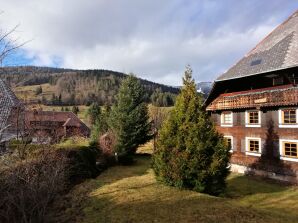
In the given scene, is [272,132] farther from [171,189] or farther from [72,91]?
[72,91]

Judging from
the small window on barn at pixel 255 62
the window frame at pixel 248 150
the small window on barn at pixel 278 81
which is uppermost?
the small window on barn at pixel 255 62

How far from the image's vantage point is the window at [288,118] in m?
21.1

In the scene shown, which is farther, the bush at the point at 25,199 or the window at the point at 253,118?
the window at the point at 253,118

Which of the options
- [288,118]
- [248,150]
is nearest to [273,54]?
[288,118]

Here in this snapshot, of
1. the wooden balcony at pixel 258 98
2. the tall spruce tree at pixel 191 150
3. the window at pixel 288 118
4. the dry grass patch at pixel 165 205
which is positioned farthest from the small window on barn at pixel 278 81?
the tall spruce tree at pixel 191 150

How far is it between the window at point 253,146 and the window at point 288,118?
2.82 metres

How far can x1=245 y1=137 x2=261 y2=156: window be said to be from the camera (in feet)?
80.0

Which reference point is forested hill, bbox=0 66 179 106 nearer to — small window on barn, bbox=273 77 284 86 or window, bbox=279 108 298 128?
small window on barn, bbox=273 77 284 86

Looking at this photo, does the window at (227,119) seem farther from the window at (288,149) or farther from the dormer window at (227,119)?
the window at (288,149)

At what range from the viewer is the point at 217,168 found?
1478 cm

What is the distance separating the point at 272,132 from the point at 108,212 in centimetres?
1555

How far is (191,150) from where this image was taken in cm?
1505

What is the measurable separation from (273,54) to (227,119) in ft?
23.1

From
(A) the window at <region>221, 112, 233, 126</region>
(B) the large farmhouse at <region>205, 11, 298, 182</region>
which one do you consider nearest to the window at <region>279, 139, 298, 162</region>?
(B) the large farmhouse at <region>205, 11, 298, 182</region>
